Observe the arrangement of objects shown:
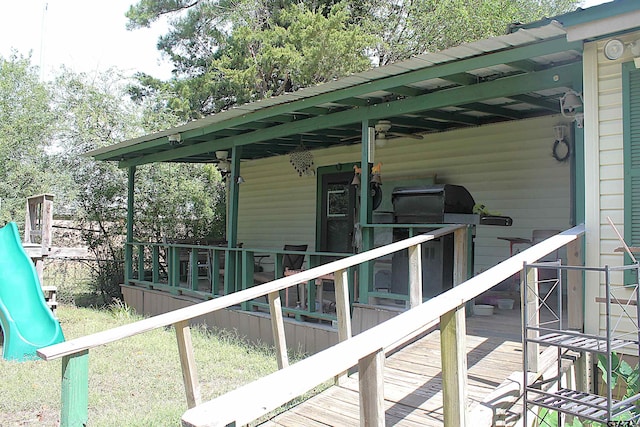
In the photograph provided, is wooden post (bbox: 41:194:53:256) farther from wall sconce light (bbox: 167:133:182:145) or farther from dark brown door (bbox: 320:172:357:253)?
dark brown door (bbox: 320:172:357:253)

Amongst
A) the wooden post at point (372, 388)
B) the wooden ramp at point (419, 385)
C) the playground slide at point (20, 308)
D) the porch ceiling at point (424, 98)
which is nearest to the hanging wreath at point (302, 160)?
the porch ceiling at point (424, 98)

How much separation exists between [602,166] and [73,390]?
3.81m

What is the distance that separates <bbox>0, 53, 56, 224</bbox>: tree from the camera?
12312mm

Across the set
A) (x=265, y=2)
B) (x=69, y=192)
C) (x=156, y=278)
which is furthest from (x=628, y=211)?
(x=265, y=2)

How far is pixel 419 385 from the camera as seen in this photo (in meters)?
3.63

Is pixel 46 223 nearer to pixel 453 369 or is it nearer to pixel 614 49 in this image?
pixel 453 369

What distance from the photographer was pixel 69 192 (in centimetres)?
1166

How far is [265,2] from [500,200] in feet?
44.5

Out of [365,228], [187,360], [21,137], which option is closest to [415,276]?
[365,228]

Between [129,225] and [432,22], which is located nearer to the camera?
[129,225]

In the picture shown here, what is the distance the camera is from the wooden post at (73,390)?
8.68 ft

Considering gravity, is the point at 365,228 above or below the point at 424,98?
below

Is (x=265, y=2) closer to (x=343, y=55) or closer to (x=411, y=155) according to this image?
(x=343, y=55)

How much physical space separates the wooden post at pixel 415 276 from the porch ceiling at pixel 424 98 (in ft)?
5.02
